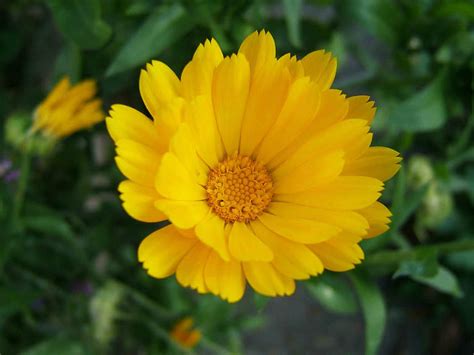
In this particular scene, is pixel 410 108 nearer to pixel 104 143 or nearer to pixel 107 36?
pixel 107 36

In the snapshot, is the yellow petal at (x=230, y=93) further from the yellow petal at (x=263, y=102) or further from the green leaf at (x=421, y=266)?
the green leaf at (x=421, y=266)

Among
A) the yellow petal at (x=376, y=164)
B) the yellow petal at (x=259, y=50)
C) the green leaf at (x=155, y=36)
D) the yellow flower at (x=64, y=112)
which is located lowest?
the yellow flower at (x=64, y=112)

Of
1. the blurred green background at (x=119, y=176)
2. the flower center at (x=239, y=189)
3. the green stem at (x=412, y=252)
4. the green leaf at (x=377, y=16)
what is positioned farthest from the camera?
the green leaf at (x=377, y=16)

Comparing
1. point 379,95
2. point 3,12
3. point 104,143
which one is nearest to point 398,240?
point 379,95

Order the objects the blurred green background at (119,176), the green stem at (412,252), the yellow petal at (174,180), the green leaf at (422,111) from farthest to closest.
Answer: the green leaf at (422,111) < the blurred green background at (119,176) < the green stem at (412,252) < the yellow petal at (174,180)

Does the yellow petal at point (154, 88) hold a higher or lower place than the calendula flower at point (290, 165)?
higher

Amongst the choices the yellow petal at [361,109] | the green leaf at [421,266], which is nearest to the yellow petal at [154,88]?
the yellow petal at [361,109]

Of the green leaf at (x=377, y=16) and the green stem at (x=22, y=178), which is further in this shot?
the green leaf at (x=377, y=16)
